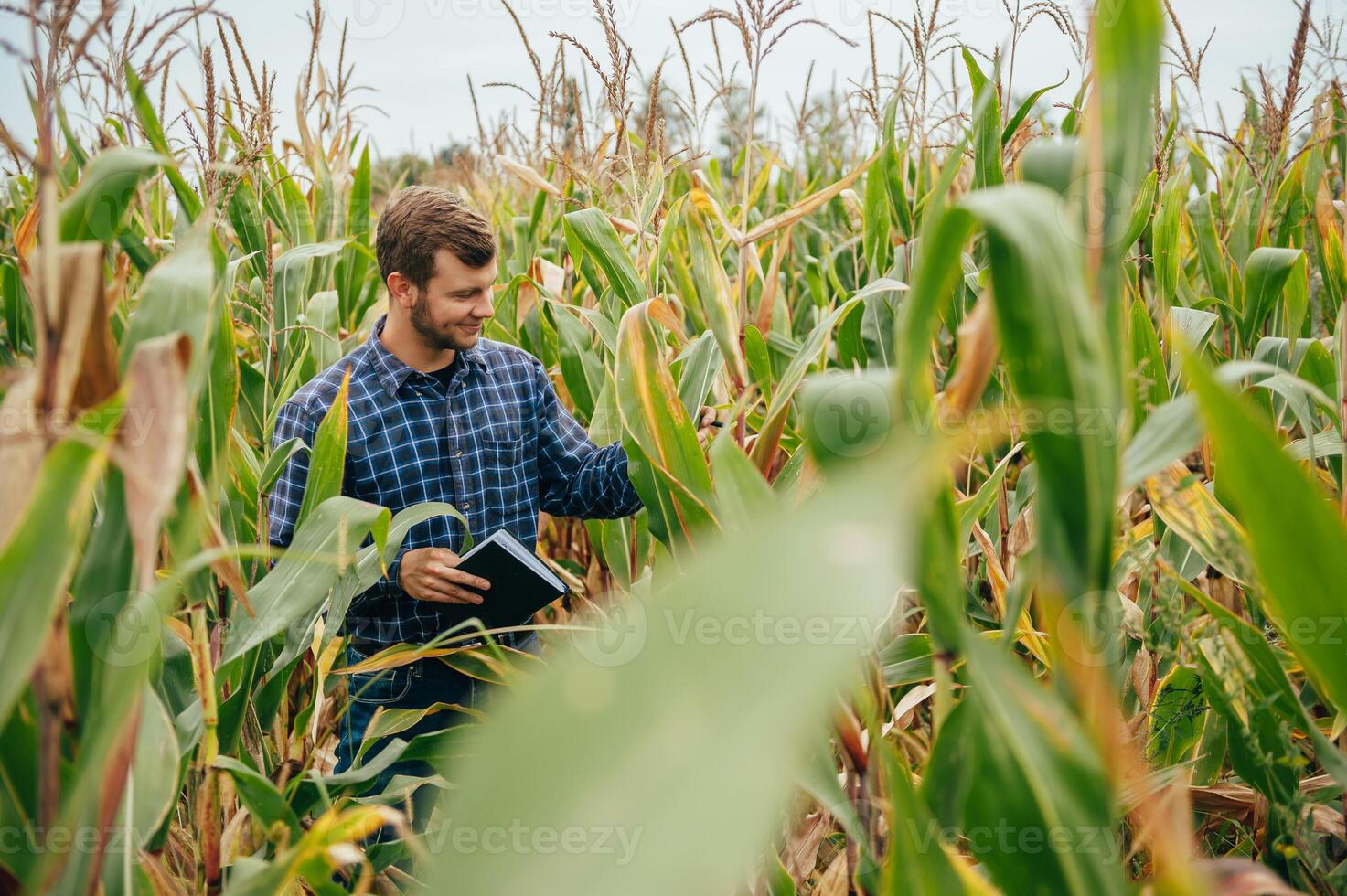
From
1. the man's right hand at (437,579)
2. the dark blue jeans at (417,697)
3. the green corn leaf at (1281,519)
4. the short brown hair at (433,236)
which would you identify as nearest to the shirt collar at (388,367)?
the short brown hair at (433,236)

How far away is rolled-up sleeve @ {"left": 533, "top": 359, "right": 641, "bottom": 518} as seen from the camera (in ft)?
4.91

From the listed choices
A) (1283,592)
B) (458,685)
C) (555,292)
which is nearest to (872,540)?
(1283,592)

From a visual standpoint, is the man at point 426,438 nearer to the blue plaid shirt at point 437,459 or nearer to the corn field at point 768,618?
the blue plaid shirt at point 437,459

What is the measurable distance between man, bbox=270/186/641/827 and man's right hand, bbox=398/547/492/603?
0.04m

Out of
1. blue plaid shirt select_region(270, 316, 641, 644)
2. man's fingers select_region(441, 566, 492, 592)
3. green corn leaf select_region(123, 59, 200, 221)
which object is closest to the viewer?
man's fingers select_region(441, 566, 492, 592)

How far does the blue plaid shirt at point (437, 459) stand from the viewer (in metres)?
1.45

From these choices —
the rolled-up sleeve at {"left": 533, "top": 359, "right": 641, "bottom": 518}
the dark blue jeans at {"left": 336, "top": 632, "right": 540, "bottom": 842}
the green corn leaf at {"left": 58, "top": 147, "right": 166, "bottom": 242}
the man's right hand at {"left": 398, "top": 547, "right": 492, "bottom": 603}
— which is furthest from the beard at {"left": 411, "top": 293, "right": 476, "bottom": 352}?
the green corn leaf at {"left": 58, "top": 147, "right": 166, "bottom": 242}

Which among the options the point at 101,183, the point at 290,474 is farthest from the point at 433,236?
the point at 101,183

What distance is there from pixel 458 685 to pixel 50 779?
1.12m

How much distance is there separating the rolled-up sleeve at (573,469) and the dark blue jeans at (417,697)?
251 mm

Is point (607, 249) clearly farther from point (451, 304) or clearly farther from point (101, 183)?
point (101, 183)

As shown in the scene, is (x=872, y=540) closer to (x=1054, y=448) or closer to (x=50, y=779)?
(x=1054, y=448)

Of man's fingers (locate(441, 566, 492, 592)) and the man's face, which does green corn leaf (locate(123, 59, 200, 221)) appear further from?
man's fingers (locate(441, 566, 492, 592))

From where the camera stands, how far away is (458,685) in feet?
5.25
